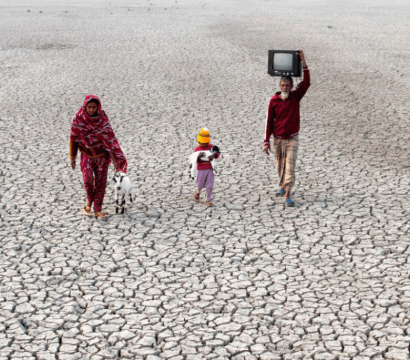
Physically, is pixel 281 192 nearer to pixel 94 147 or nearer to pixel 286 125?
pixel 286 125

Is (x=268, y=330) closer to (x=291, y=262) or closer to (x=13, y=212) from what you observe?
(x=291, y=262)

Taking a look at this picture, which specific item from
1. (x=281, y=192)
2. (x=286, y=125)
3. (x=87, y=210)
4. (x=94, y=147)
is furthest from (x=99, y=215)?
(x=286, y=125)

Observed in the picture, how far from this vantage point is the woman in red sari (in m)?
7.31

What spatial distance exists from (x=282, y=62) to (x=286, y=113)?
72 cm

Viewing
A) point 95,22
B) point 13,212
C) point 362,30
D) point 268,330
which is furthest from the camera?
point 95,22

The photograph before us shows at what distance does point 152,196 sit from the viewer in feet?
27.4

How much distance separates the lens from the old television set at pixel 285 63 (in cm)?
746

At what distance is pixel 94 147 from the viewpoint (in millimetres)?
7422

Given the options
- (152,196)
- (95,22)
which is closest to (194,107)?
(152,196)

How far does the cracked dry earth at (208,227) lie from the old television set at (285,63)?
1.84m

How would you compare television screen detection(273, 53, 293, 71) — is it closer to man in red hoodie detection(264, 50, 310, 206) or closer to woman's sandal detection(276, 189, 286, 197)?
man in red hoodie detection(264, 50, 310, 206)

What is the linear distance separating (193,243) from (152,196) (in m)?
1.67

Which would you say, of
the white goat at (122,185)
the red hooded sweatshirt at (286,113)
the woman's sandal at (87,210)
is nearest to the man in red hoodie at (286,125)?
the red hooded sweatshirt at (286,113)

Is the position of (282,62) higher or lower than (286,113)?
higher
